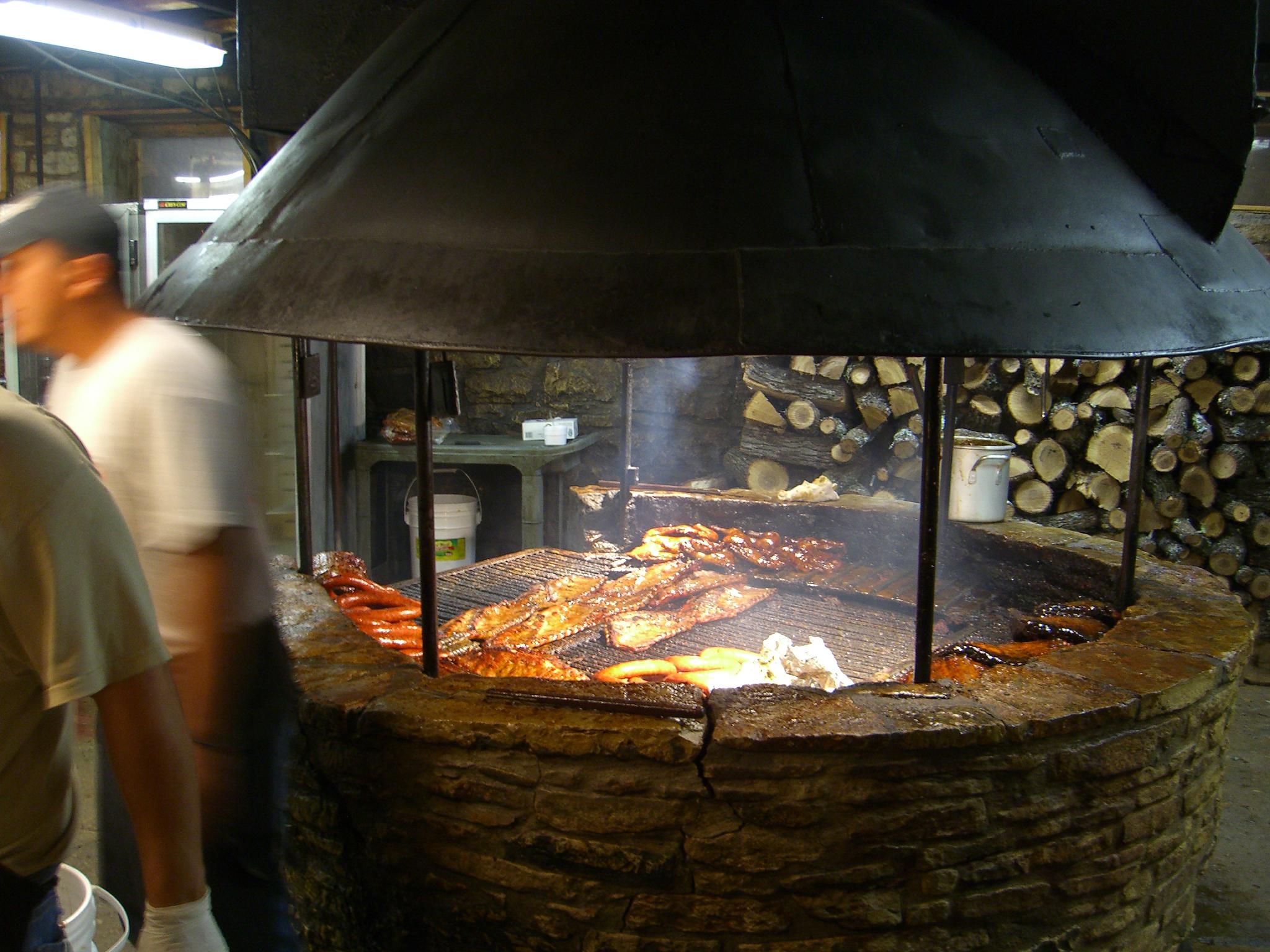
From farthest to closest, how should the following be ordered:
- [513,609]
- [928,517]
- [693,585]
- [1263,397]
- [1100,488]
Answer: [1100,488]
[1263,397]
[693,585]
[513,609]
[928,517]

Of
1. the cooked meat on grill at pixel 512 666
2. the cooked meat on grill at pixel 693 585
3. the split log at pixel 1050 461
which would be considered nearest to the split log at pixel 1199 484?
the split log at pixel 1050 461

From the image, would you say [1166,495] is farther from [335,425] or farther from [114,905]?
[114,905]

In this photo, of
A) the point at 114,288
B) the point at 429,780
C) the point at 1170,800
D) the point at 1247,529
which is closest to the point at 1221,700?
the point at 1170,800

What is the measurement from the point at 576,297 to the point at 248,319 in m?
0.66

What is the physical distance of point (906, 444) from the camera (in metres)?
6.56

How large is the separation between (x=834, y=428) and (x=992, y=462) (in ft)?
7.33

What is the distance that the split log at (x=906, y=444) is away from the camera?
21.5 feet

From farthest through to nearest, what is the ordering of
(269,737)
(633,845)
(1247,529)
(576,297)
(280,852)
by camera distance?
(1247,529) < (280,852) < (269,737) < (633,845) < (576,297)

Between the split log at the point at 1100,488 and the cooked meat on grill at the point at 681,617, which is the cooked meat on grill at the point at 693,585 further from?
the split log at the point at 1100,488

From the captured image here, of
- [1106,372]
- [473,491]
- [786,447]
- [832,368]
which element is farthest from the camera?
[473,491]

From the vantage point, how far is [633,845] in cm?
227

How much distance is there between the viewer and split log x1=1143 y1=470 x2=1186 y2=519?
616cm

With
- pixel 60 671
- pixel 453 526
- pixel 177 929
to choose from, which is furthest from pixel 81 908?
pixel 453 526

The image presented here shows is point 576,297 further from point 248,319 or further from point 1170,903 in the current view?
point 1170,903
